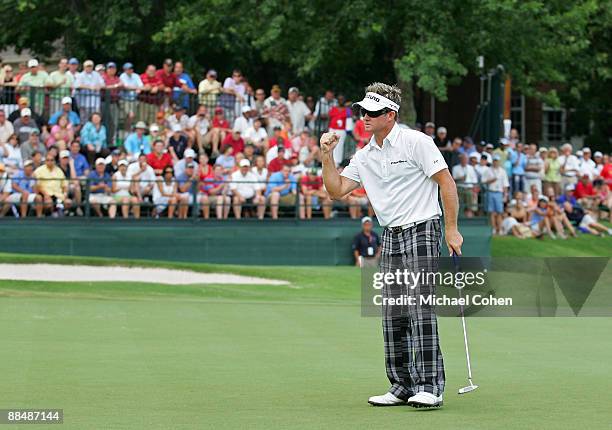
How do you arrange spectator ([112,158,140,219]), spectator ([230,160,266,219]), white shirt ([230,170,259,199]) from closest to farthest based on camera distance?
spectator ([112,158,140,219])
spectator ([230,160,266,219])
white shirt ([230,170,259,199])

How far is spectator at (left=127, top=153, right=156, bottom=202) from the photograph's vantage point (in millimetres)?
24672

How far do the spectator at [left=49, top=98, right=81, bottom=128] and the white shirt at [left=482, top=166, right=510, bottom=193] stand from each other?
8621mm

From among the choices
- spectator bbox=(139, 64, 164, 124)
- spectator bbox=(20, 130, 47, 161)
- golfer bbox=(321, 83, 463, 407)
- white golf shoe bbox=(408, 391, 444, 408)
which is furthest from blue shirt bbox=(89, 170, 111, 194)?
white golf shoe bbox=(408, 391, 444, 408)

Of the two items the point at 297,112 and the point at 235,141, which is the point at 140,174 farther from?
the point at 297,112

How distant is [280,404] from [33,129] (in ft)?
58.4

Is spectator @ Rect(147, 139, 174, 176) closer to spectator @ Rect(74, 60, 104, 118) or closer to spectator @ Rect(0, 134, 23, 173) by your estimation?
spectator @ Rect(74, 60, 104, 118)

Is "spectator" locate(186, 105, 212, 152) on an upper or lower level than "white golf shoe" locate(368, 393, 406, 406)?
upper

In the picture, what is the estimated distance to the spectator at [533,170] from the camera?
98.6 ft

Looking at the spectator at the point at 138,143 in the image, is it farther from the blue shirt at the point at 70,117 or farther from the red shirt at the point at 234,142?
the red shirt at the point at 234,142

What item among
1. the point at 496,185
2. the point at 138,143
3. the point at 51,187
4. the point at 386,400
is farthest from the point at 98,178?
the point at 386,400

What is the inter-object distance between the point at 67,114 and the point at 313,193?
16.5ft

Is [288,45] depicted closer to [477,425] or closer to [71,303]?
[71,303]

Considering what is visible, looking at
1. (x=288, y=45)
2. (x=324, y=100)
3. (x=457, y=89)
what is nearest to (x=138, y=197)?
(x=324, y=100)

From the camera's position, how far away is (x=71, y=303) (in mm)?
16984
